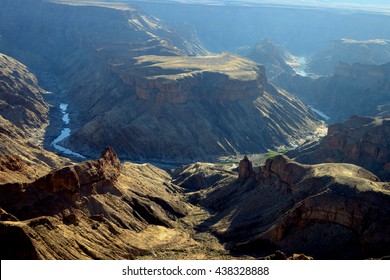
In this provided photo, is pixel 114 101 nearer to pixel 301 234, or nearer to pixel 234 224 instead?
pixel 234 224

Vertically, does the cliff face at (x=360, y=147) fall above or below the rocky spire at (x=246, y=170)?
above

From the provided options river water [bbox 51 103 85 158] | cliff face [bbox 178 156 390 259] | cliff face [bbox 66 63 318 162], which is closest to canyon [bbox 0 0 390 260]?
cliff face [bbox 178 156 390 259]

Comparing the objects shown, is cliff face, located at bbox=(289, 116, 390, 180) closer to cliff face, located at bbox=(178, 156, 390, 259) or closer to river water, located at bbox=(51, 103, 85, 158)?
cliff face, located at bbox=(178, 156, 390, 259)

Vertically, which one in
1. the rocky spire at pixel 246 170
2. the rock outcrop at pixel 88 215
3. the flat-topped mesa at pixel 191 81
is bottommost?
the rock outcrop at pixel 88 215

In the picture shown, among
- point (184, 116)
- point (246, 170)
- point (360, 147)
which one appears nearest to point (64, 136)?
point (184, 116)

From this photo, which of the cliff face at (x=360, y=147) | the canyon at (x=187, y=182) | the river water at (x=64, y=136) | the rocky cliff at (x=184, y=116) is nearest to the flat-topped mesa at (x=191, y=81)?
the rocky cliff at (x=184, y=116)

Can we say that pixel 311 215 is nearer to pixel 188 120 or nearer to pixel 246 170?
pixel 246 170

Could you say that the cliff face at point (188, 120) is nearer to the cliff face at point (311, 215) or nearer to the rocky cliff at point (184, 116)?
the rocky cliff at point (184, 116)
